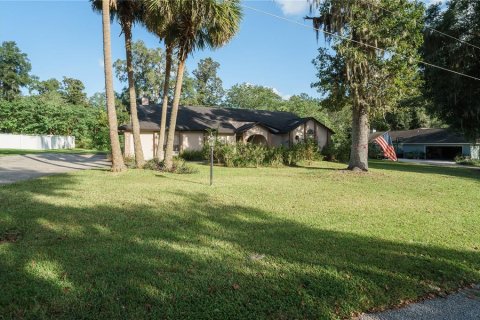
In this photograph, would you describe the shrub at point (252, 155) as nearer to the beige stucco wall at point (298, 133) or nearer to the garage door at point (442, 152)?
the beige stucco wall at point (298, 133)

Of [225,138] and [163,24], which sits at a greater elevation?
[163,24]

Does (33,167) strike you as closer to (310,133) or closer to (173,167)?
(173,167)

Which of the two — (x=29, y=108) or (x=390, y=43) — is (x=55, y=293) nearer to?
(x=390, y=43)

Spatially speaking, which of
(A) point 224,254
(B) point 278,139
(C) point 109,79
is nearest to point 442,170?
(B) point 278,139

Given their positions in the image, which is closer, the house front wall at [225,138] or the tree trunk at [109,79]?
the tree trunk at [109,79]

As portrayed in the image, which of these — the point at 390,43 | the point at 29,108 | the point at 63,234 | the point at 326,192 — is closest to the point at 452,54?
the point at 390,43

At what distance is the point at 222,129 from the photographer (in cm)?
2645

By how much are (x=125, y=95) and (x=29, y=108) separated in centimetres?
1464

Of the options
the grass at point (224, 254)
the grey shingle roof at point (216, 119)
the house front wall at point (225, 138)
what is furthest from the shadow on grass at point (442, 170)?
→ the grass at point (224, 254)

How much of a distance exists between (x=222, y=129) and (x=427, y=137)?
31391mm

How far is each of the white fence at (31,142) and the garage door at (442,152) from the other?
45882mm

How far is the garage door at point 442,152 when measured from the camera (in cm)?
4206

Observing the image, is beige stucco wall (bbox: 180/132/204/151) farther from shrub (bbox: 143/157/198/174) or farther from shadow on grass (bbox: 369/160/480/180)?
shadow on grass (bbox: 369/160/480/180)

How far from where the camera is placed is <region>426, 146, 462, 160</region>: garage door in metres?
42.1
